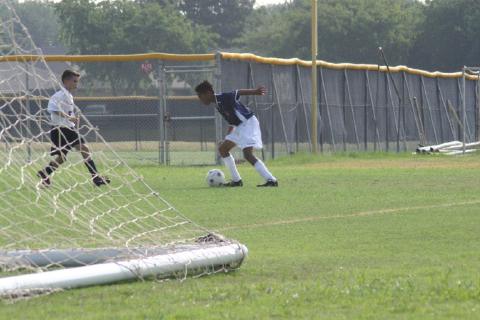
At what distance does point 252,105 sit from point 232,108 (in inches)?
404

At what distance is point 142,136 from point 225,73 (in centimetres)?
→ 434

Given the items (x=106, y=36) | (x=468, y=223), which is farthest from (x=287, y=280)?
(x=106, y=36)

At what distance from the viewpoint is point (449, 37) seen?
90.9 meters

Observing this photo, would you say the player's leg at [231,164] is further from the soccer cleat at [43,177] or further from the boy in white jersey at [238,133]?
the soccer cleat at [43,177]

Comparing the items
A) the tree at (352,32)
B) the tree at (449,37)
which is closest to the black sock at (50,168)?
the tree at (449,37)

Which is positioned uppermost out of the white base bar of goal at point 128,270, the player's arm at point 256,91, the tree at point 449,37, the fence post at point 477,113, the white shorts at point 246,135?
the tree at point 449,37

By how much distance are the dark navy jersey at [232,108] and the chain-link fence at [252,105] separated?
7.63 meters

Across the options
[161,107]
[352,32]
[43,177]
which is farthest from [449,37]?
[43,177]

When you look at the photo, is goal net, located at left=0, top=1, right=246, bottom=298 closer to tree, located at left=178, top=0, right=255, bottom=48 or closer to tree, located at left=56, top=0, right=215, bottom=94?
tree, located at left=56, top=0, right=215, bottom=94

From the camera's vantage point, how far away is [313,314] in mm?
7395

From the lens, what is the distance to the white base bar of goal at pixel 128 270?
26.5 ft

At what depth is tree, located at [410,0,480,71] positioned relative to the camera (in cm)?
8925

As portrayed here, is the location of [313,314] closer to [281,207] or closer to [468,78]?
[281,207]

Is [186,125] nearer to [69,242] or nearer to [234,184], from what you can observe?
[234,184]
